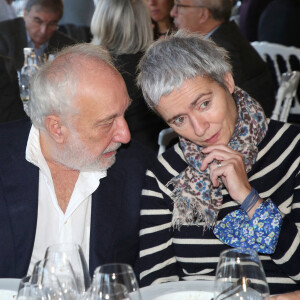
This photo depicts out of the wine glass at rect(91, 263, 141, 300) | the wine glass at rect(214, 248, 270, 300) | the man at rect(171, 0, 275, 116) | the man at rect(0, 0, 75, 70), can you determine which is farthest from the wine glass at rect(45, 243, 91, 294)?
the man at rect(0, 0, 75, 70)

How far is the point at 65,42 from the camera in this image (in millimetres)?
5832

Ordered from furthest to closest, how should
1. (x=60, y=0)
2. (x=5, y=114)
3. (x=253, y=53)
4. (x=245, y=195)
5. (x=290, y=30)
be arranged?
(x=290, y=30), (x=60, y=0), (x=253, y=53), (x=5, y=114), (x=245, y=195)

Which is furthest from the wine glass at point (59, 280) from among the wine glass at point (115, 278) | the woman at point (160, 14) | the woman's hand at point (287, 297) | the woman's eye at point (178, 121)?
the woman at point (160, 14)

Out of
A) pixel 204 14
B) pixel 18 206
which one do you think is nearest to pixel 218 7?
pixel 204 14

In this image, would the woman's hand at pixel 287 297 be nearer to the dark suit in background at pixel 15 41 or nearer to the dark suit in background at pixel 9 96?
the dark suit in background at pixel 9 96

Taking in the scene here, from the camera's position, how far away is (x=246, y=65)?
436cm

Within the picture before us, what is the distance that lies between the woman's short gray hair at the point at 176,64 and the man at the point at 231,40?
206 centimetres

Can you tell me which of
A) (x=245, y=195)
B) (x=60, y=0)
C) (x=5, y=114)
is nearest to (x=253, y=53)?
(x=5, y=114)

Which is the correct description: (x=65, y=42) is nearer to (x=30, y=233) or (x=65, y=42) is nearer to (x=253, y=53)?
(x=253, y=53)

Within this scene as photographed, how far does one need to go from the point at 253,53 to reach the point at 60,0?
2208 mm

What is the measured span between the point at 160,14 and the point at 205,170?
3.45 metres

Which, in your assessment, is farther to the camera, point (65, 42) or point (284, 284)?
point (65, 42)

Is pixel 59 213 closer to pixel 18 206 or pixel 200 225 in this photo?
pixel 18 206

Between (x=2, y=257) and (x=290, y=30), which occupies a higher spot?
(x=290, y=30)
